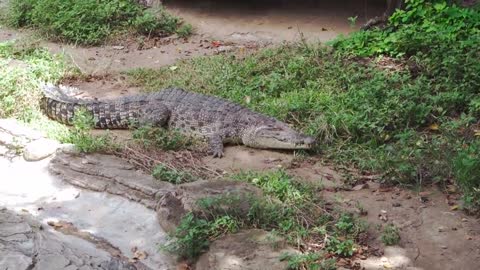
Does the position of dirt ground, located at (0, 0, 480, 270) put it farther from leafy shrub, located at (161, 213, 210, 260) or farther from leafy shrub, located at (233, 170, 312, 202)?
leafy shrub, located at (161, 213, 210, 260)

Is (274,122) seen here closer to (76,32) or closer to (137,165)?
(137,165)

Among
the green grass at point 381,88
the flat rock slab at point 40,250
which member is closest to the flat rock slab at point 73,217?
the flat rock slab at point 40,250

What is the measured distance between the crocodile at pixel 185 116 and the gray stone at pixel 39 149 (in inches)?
34.9

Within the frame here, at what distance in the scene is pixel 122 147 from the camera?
712 centimetres

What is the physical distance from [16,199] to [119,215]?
3.51ft

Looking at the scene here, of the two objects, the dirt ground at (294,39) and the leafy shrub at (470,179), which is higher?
the leafy shrub at (470,179)

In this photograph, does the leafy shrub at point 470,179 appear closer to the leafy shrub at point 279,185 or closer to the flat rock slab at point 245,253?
the leafy shrub at point 279,185

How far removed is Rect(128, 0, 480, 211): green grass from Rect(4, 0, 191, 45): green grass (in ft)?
5.85

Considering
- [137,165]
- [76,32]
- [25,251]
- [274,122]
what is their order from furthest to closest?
[76,32] < [274,122] < [137,165] < [25,251]

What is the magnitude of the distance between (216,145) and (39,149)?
72.0 inches

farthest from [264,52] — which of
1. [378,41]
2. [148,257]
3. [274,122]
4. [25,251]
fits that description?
[25,251]

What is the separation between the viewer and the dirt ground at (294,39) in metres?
5.42

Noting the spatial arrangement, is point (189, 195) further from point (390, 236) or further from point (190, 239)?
point (390, 236)

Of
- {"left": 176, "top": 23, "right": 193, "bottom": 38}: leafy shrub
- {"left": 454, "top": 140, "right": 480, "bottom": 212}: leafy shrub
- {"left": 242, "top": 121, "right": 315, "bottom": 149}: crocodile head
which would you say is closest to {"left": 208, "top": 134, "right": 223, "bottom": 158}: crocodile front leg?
{"left": 242, "top": 121, "right": 315, "bottom": 149}: crocodile head
